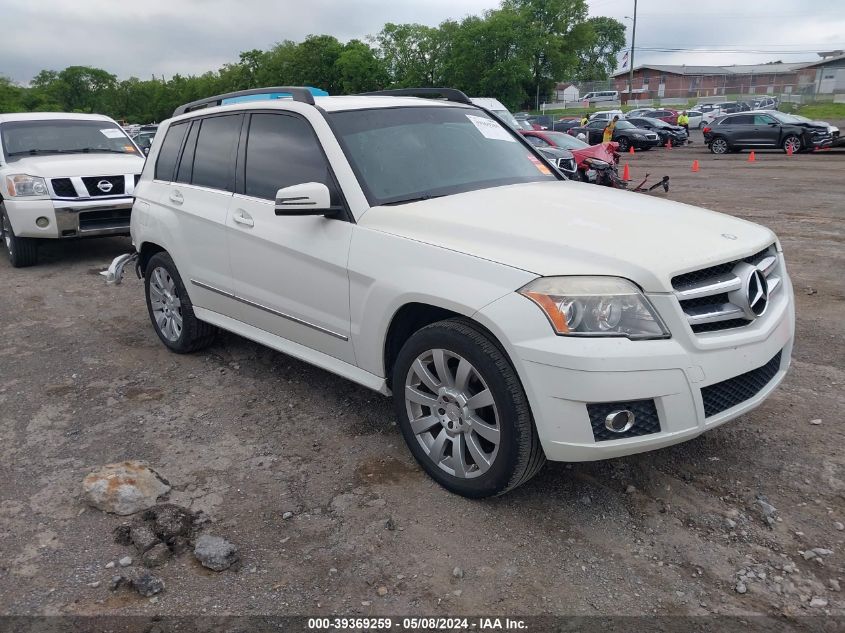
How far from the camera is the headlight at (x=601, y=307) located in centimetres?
278

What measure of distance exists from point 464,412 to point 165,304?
321 cm

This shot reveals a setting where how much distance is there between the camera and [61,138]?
972 centimetres

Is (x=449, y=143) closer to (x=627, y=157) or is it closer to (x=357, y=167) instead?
(x=357, y=167)

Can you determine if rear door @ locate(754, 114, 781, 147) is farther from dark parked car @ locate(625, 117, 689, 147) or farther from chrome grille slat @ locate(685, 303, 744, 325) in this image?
chrome grille slat @ locate(685, 303, 744, 325)

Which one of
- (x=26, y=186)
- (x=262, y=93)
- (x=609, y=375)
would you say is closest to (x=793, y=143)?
(x=26, y=186)

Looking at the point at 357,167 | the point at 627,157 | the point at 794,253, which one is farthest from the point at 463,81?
the point at 357,167

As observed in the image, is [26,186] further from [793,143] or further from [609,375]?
[793,143]

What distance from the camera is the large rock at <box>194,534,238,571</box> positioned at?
2922 millimetres

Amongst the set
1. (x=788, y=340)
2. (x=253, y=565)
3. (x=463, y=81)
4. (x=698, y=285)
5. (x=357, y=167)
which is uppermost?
(x=463, y=81)

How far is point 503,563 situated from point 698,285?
1.39 m

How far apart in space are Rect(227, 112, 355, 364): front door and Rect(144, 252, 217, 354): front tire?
0.85m

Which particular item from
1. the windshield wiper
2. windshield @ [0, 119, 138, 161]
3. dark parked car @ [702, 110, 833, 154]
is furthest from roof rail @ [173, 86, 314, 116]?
dark parked car @ [702, 110, 833, 154]

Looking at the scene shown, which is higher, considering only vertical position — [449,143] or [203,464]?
[449,143]

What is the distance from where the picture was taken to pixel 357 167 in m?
3.77
